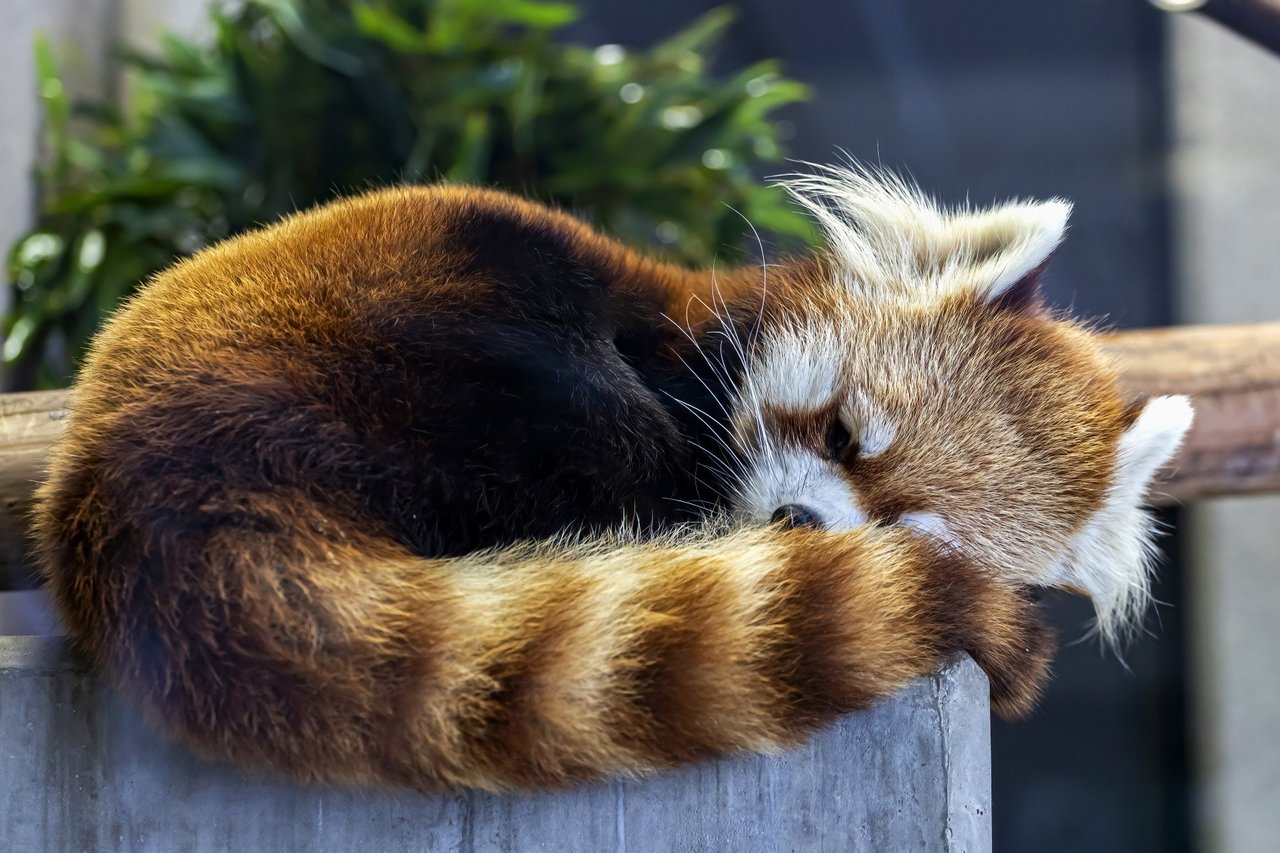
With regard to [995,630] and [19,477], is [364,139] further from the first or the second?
[995,630]

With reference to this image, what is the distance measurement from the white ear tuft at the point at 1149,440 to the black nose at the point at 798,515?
20.2 inches

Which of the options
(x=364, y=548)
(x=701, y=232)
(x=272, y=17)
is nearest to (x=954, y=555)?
(x=364, y=548)

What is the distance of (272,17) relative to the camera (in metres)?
3.35

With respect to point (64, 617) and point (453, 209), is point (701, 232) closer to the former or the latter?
point (453, 209)

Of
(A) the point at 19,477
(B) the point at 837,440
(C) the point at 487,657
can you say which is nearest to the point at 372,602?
(C) the point at 487,657

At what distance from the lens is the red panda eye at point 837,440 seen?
61.2 inches

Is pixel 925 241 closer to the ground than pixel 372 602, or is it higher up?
higher up

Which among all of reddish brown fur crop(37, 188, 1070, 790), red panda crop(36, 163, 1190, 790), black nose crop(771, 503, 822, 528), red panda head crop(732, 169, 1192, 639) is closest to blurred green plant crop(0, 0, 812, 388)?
red panda head crop(732, 169, 1192, 639)

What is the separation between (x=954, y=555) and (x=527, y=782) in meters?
0.57

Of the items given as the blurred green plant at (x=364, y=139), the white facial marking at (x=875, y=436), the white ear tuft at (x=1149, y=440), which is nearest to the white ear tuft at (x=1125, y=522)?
the white ear tuft at (x=1149, y=440)

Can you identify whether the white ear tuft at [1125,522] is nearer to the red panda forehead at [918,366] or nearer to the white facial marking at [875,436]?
the red panda forehead at [918,366]

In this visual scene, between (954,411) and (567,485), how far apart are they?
61 cm

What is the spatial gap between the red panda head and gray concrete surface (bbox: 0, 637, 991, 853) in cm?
35

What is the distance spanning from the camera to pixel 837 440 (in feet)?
5.14
